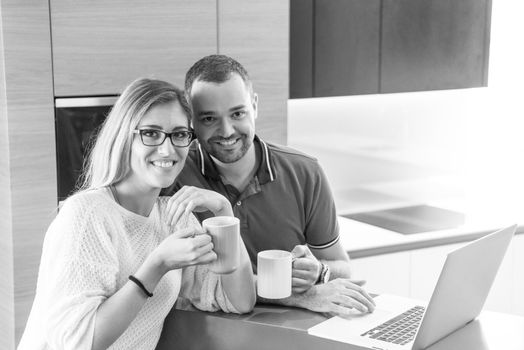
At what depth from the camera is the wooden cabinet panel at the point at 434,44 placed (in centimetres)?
382

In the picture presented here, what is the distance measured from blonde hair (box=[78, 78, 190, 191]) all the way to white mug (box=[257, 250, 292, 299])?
15.9 inches

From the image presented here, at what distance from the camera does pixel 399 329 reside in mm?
1890

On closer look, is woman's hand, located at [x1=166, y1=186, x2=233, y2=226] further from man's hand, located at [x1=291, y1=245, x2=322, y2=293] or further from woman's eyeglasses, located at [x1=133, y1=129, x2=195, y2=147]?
man's hand, located at [x1=291, y1=245, x2=322, y2=293]

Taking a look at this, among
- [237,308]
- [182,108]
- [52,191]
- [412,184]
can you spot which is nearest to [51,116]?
[52,191]

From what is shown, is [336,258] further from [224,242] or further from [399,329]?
[224,242]

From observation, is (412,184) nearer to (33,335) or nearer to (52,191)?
(52,191)

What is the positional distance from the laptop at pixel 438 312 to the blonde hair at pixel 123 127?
0.60m

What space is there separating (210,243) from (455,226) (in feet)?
8.20

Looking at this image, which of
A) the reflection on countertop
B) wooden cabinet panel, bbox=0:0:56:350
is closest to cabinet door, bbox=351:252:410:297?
the reflection on countertop

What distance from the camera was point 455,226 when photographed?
405 cm

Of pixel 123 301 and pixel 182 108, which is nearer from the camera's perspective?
pixel 123 301

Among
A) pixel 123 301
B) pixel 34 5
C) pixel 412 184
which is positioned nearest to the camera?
pixel 123 301

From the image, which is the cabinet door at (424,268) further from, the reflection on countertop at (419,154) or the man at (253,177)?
the man at (253,177)

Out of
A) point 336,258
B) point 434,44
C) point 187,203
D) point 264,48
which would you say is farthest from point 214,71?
point 434,44
